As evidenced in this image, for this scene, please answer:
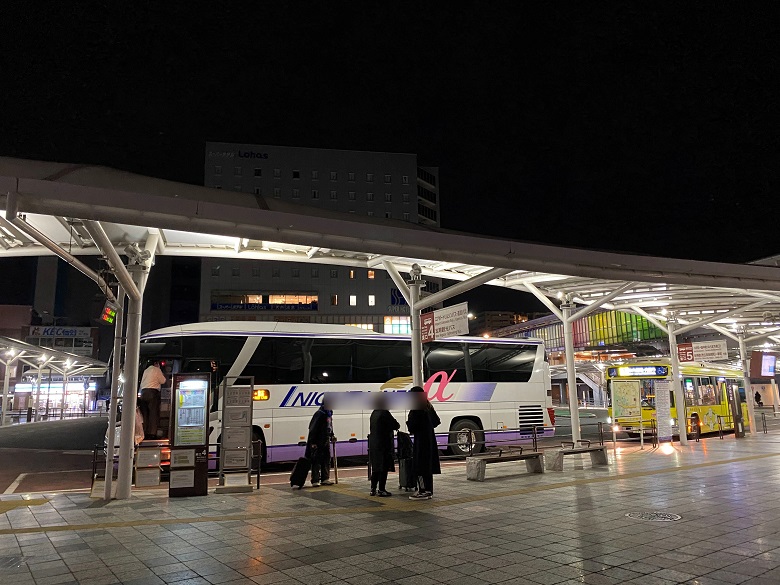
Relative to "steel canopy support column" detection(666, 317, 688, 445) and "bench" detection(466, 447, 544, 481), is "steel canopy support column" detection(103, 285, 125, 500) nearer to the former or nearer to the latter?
"bench" detection(466, 447, 544, 481)

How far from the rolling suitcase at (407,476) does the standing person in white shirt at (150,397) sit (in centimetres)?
593

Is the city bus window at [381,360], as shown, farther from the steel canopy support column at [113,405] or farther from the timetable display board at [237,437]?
the steel canopy support column at [113,405]

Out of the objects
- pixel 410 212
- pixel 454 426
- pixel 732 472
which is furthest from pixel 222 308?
pixel 732 472

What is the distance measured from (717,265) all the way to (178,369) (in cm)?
1161

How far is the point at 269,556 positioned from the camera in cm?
595

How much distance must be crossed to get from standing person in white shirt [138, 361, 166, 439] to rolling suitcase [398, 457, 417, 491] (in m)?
5.93

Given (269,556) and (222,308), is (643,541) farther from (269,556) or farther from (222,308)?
(222,308)

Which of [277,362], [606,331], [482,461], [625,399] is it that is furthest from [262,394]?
[606,331]

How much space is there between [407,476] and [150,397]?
248 inches

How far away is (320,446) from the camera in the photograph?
35.9ft

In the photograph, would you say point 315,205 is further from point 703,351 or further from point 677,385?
point 677,385

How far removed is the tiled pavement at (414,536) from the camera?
532 cm

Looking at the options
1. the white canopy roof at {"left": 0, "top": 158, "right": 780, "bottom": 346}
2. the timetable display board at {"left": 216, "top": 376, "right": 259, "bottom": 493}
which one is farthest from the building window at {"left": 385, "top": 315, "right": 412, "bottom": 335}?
the timetable display board at {"left": 216, "top": 376, "right": 259, "bottom": 493}

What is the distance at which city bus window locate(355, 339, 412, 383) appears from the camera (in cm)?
1562
